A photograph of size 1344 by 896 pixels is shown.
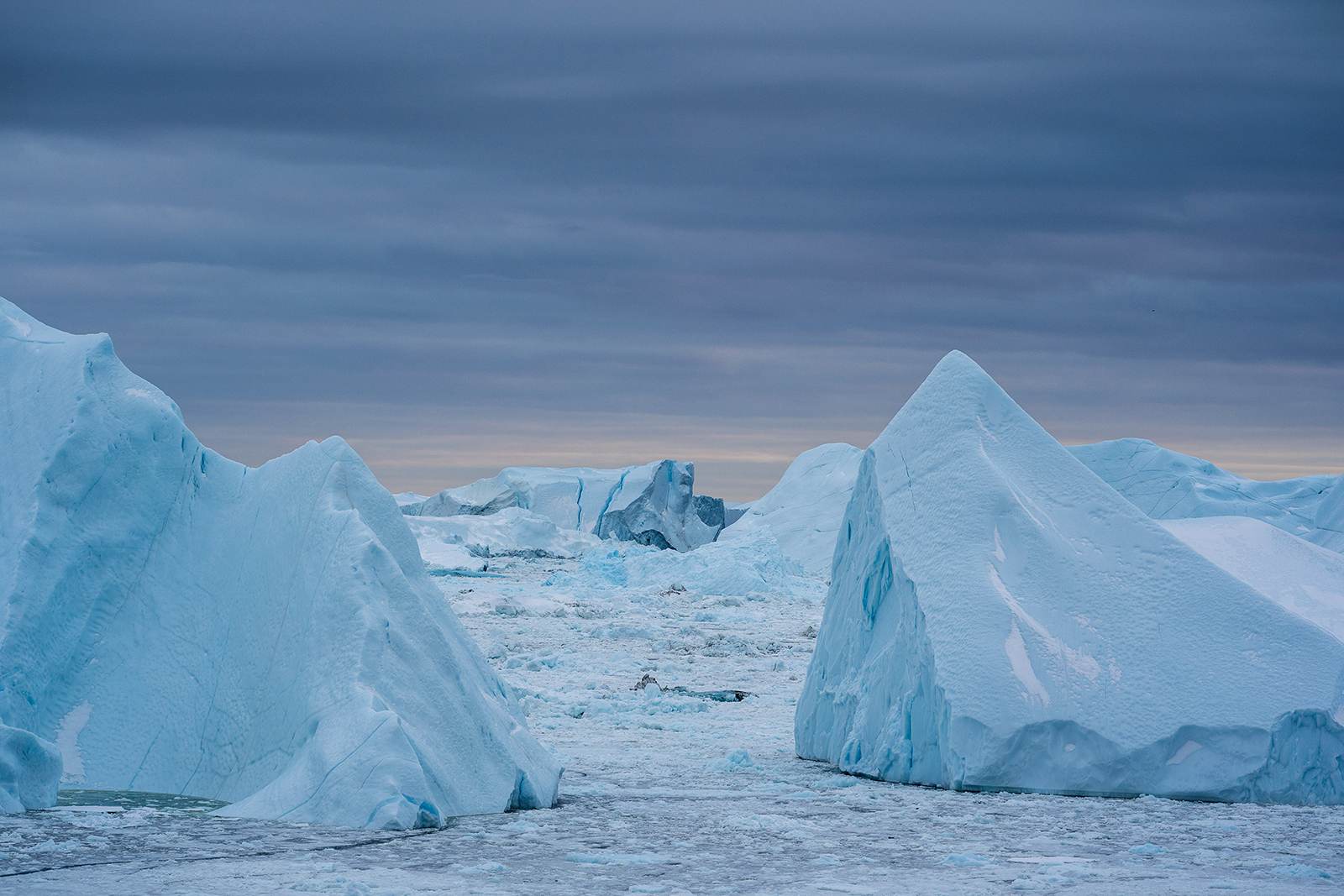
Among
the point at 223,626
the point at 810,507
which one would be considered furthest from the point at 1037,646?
the point at 810,507

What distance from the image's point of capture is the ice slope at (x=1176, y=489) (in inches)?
1156

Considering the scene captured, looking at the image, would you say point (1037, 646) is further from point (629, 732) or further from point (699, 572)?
point (699, 572)

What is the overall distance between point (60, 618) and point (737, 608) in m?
18.0

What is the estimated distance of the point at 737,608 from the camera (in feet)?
85.4

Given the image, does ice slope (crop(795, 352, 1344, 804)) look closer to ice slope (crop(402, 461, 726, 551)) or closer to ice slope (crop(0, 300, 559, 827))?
ice slope (crop(0, 300, 559, 827))

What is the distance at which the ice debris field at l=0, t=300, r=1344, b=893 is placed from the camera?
690 cm

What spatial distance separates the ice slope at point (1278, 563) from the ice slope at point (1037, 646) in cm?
137

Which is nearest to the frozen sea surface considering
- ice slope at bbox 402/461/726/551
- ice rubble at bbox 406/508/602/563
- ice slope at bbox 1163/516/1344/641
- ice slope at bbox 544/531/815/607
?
ice slope at bbox 1163/516/1344/641

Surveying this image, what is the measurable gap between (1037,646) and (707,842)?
118 inches

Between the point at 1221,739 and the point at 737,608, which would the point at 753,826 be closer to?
the point at 1221,739

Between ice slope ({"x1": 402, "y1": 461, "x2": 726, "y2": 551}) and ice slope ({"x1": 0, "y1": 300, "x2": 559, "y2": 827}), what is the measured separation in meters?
34.2

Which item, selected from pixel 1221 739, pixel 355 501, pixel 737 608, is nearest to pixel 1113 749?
pixel 1221 739

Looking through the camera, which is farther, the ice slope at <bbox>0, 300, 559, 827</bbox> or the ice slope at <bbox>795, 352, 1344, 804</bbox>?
the ice slope at <bbox>795, 352, 1344, 804</bbox>

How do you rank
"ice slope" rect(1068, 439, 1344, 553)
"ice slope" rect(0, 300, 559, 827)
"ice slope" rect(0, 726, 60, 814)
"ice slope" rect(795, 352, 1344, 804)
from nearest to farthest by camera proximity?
"ice slope" rect(0, 726, 60, 814) → "ice slope" rect(0, 300, 559, 827) → "ice slope" rect(795, 352, 1344, 804) → "ice slope" rect(1068, 439, 1344, 553)
